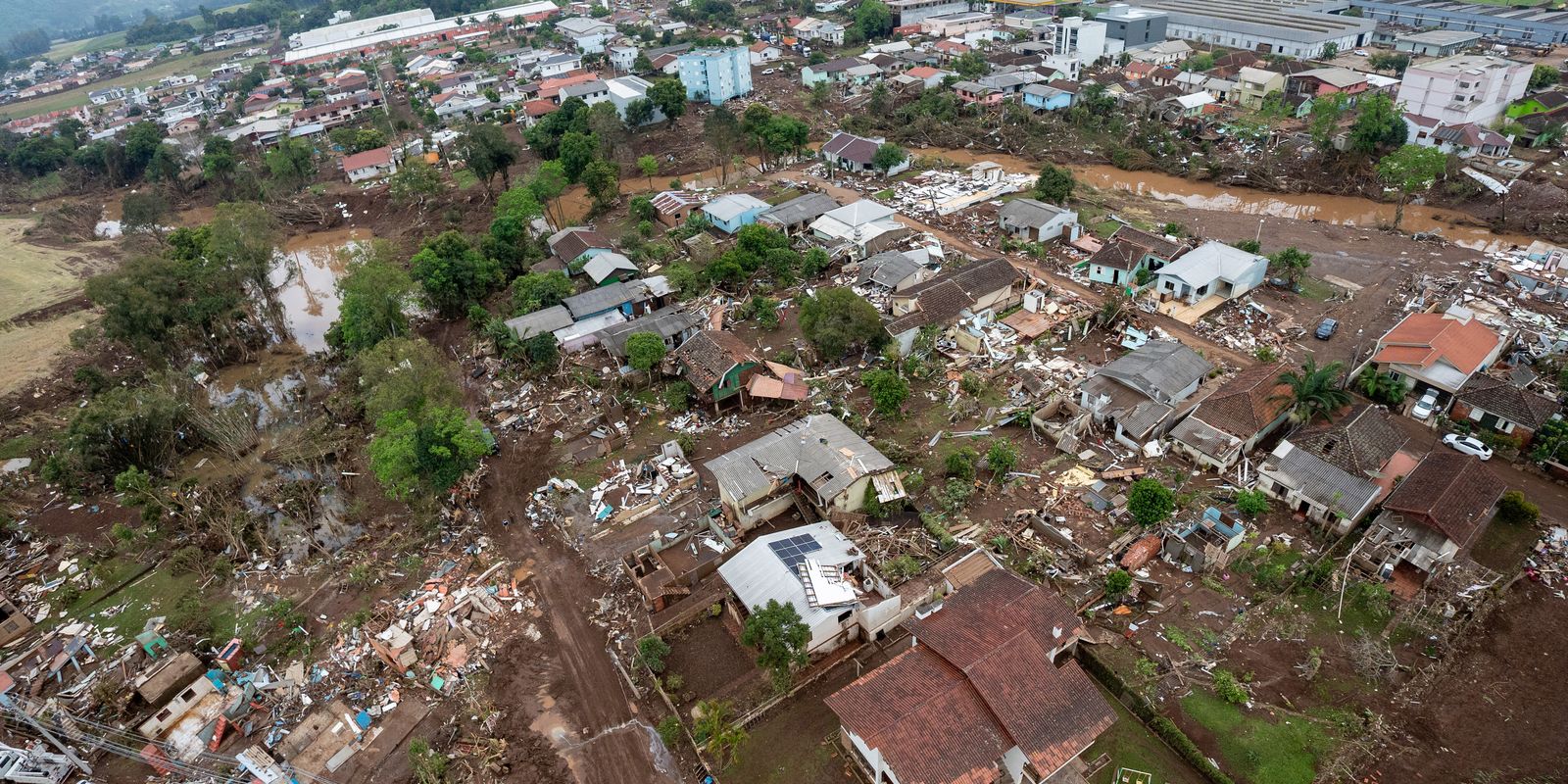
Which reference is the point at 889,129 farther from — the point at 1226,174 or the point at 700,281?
the point at 700,281

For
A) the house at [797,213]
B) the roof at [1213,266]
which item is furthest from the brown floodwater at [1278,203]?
the house at [797,213]

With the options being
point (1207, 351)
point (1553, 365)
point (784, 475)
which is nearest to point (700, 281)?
point (784, 475)

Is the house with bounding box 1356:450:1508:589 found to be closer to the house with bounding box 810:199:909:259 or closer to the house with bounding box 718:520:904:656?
the house with bounding box 718:520:904:656

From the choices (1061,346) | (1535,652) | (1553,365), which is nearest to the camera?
(1535,652)

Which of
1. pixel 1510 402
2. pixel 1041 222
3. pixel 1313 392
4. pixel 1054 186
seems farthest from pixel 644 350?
pixel 1510 402

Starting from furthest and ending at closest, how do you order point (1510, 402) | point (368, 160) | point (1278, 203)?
1. point (368, 160)
2. point (1278, 203)
3. point (1510, 402)

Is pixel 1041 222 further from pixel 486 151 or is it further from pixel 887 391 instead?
pixel 486 151

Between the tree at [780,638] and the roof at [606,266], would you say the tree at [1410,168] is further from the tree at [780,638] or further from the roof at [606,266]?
the tree at [780,638]

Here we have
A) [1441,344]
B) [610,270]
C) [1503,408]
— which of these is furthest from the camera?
[610,270]
